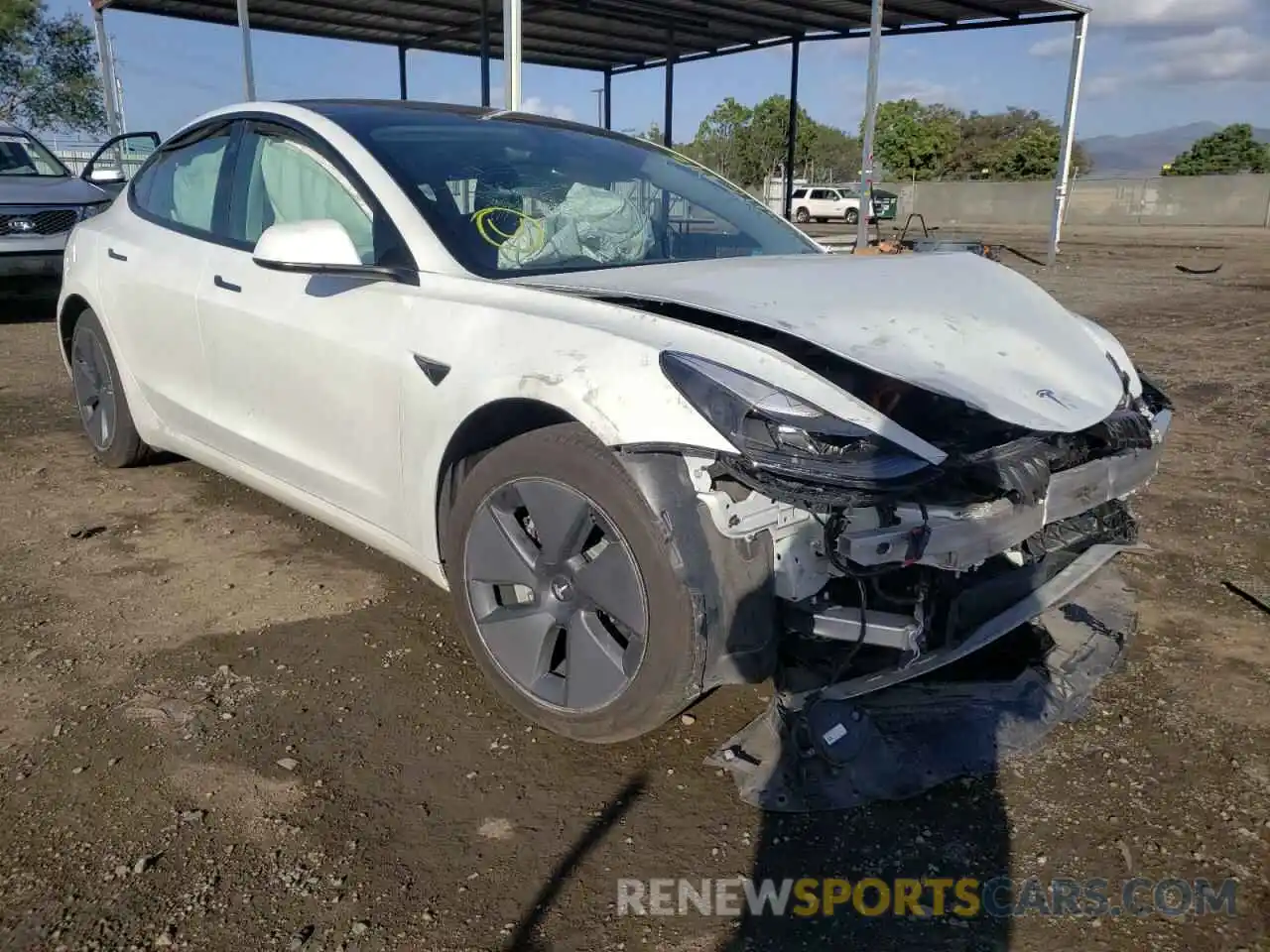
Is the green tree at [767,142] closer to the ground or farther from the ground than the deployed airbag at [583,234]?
farther from the ground

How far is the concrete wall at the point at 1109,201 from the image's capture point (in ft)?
132

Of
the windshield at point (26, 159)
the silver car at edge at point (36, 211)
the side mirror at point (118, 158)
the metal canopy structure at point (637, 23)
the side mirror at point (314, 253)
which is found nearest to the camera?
the side mirror at point (314, 253)

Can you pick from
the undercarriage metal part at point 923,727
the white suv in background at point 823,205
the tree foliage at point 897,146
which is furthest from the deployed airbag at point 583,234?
the tree foliage at point 897,146

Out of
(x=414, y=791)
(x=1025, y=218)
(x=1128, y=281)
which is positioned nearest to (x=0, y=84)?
(x=1128, y=281)

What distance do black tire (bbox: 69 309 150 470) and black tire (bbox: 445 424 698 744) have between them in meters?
2.58

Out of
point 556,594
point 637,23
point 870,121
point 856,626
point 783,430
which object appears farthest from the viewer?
point 637,23

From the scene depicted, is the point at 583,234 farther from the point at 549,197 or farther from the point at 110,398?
the point at 110,398

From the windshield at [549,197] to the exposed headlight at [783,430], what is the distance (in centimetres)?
95

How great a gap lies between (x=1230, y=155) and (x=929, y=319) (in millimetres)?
66561

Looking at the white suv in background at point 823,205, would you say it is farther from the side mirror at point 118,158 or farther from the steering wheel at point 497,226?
the steering wheel at point 497,226

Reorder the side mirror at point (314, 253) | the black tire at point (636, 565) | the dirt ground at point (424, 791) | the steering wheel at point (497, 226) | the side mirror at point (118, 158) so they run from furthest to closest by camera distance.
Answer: the side mirror at point (118, 158), the steering wheel at point (497, 226), the side mirror at point (314, 253), the black tire at point (636, 565), the dirt ground at point (424, 791)

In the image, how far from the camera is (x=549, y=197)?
11.0 feet

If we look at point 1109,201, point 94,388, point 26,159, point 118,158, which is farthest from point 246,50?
point 1109,201

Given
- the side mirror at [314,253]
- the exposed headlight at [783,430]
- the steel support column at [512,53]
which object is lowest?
the exposed headlight at [783,430]
